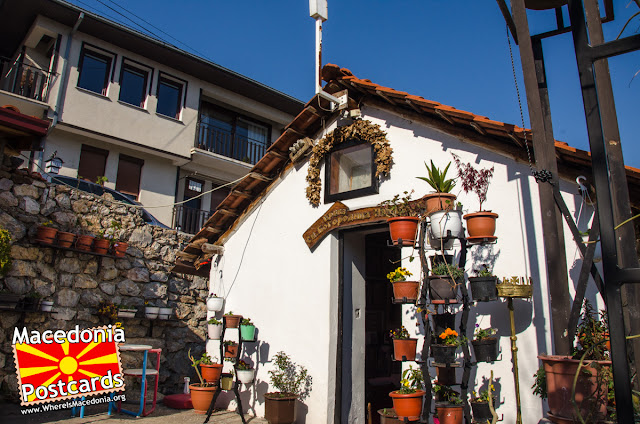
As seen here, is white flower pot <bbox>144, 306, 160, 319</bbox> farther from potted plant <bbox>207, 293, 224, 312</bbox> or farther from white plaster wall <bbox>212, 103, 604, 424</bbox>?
potted plant <bbox>207, 293, 224, 312</bbox>

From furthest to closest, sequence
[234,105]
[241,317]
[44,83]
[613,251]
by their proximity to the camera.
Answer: [234,105] → [44,83] → [241,317] → [613,251]

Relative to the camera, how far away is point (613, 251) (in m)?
2.04

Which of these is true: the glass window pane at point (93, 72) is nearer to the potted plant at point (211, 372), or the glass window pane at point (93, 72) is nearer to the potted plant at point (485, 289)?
the potted plant at point (211, 372)

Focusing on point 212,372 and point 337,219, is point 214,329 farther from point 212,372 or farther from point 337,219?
point 337,219

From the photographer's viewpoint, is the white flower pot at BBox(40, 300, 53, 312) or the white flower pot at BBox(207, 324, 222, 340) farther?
the white flower pot at BBox(40, 300, 53, 312)

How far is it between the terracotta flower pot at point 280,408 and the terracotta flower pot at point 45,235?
20.3ft

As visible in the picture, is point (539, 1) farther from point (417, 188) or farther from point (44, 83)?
point (44, 83)

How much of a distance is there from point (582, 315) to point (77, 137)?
14328mm

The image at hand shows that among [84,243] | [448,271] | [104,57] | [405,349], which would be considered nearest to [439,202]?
[448,271]

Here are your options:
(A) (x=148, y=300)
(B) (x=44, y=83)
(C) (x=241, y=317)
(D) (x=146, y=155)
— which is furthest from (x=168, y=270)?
(B) (x=44, y=83)

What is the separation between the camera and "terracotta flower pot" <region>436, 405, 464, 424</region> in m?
4.41

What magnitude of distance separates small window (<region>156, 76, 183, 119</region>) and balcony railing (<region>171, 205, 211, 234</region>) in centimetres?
339

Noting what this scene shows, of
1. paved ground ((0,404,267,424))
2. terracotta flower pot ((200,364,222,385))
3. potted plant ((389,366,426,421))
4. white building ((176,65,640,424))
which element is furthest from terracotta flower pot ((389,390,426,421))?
terracotta flower pot ((200,364,222,385))

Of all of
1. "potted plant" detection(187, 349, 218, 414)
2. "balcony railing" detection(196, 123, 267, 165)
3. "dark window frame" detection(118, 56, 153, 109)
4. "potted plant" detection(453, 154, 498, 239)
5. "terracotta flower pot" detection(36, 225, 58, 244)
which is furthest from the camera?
"balcony railing" detection(196, 123, 267, 165)
